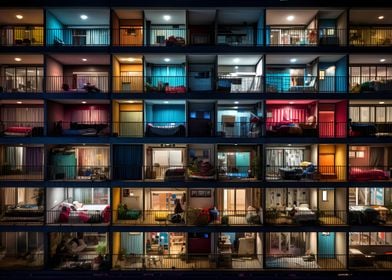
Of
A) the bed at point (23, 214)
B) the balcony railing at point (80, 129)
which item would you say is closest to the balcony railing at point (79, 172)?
the balcony railing at point (80, 129)

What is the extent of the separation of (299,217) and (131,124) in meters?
12.5

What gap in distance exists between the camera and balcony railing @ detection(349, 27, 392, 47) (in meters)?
20.0

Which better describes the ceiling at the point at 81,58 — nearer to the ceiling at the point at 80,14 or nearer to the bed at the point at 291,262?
the ceiling at the point at 80,14

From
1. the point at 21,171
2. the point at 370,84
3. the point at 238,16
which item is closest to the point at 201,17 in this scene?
the point at 238,16

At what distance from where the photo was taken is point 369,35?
20125mm

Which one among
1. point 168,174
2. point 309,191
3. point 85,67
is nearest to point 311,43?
point 309,191

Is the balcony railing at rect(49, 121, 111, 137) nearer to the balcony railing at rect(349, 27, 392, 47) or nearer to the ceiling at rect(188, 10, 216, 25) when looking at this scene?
the ceiling at rect(188, 10, 216, 25)

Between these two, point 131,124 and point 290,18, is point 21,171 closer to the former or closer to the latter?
point 131,124

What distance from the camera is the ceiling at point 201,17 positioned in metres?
18.2

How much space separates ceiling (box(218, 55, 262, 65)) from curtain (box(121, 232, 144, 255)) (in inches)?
510

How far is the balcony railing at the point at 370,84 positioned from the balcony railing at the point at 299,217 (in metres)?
8.06

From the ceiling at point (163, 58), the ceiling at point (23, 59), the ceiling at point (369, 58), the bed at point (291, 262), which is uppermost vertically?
the ceiling at point (163, 58)

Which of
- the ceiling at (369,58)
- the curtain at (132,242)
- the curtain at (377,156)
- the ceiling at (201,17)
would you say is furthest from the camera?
the curtain at (377,156)

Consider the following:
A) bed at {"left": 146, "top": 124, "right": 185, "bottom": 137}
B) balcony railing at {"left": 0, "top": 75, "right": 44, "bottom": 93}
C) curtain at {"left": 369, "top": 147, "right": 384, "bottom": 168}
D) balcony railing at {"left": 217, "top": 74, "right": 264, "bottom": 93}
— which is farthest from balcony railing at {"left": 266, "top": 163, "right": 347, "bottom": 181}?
balcony railing at {"left": 0, "top": 75, "right": 44, "bottom": 93}
